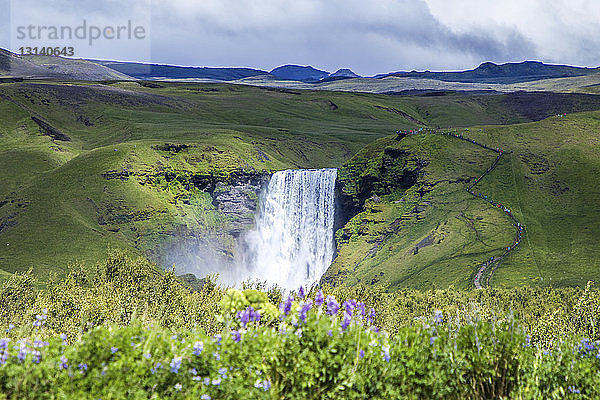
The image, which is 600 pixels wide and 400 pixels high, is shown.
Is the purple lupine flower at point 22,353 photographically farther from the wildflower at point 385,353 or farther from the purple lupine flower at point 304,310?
the wildflower at point 385,353

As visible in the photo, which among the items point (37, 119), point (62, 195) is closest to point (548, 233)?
point (62, 195)

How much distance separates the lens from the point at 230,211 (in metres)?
80.0

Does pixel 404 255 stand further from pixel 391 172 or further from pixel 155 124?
pixel 155 124

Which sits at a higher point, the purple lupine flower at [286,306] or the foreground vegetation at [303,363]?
the purple lupine flower at [286,306]

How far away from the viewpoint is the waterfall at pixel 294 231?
71.4 meters

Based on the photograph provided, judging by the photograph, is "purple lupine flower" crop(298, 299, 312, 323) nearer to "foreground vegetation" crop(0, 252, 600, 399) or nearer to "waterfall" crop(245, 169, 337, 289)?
"foreground vegetation" crop(0, 252, 600, 399)

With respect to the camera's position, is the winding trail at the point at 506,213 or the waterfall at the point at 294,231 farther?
the waterfall at the point at 294,231

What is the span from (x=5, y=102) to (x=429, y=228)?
12597 cm

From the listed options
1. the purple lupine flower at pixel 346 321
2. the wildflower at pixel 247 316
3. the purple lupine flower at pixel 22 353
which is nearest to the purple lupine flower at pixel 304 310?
the purple lupine flower at pixel 346 321

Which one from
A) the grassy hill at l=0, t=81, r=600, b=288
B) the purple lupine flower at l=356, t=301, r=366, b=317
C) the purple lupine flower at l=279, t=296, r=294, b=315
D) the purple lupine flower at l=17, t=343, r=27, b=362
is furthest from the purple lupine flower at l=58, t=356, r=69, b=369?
the grassy hill at l=0, t=81, r=600, b=288

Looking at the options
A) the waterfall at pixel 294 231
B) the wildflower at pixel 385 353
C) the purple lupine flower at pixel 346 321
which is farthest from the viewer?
the waterfall at pixel 294 231

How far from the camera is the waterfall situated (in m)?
71.4

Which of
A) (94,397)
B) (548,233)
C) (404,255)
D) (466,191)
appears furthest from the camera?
(466,191)

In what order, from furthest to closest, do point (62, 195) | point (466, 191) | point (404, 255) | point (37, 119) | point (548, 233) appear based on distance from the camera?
point (37, 119) → point (62, 195) → point (466, 191) → point (404, 255) → point (548, 233)
